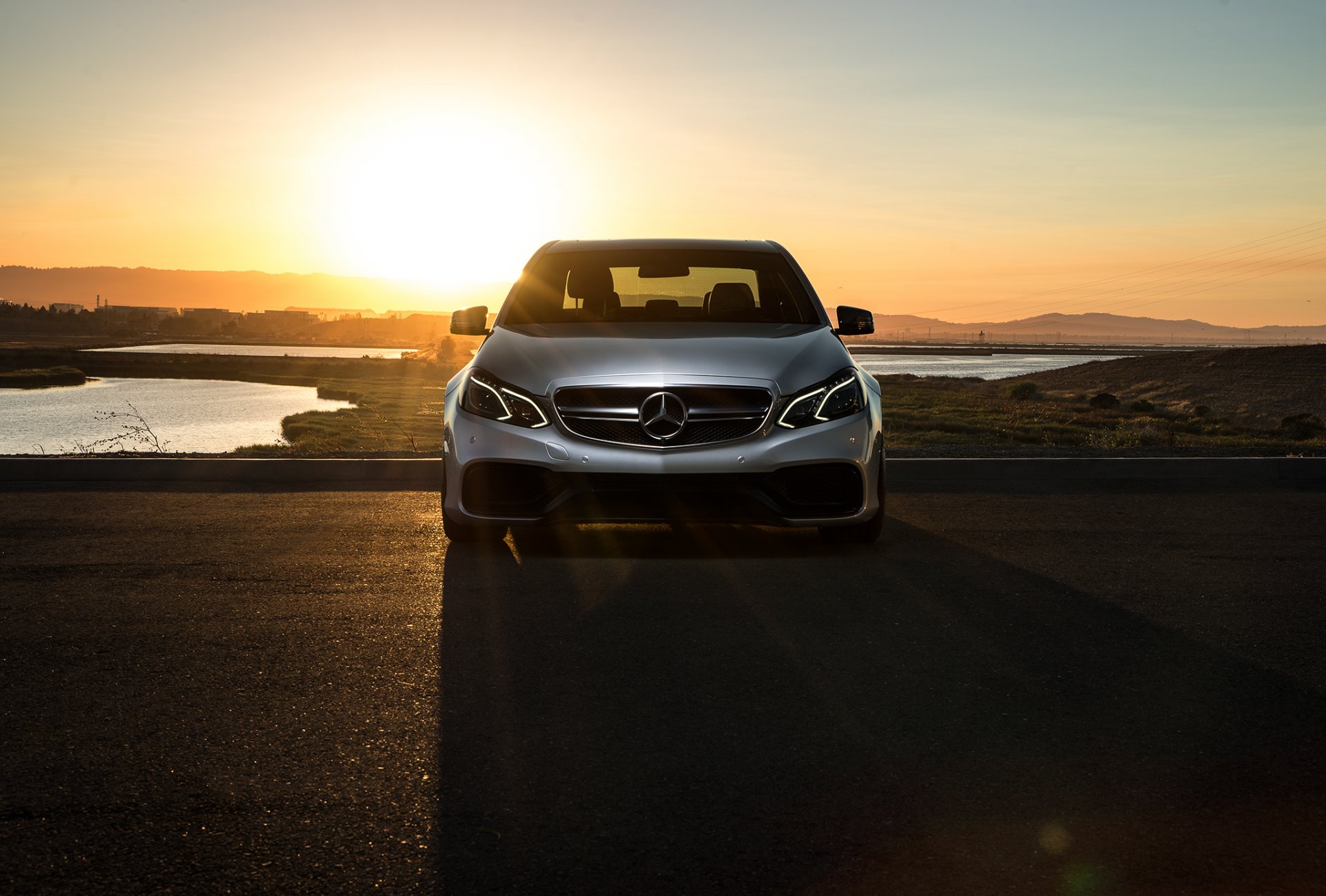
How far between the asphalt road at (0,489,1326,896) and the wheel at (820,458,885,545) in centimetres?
21

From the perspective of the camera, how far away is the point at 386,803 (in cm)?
319

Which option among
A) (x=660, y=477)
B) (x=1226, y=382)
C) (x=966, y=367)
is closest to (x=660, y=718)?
(x=660, y=477)

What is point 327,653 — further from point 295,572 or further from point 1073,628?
point 1073,628

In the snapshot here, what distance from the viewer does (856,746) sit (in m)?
3.72

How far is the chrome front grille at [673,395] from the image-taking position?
6.56 m

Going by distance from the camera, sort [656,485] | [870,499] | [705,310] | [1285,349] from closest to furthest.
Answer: [656,485]
[870,499]
[705,310]
[1285,349]

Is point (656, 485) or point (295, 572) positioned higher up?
point (656, 485)

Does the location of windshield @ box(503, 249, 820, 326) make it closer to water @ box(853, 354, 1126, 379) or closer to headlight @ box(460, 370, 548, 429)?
headlight @ box(460, 370, 548, 429)

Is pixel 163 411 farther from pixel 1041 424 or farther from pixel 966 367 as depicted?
pixel 966 367

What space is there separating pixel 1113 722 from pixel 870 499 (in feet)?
9.96

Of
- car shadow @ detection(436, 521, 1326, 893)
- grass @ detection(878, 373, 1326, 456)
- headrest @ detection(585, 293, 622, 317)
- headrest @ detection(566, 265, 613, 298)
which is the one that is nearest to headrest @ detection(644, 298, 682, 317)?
headrest @ detection(585, 293, 622, 317)

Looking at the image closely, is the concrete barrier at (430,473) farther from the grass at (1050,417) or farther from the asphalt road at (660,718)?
the asphalt road at (660,718)

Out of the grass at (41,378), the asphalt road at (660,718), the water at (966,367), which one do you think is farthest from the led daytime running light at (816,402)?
the grass at (41,378)

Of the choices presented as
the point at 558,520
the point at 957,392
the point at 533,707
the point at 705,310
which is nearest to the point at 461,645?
the point at 533,707
